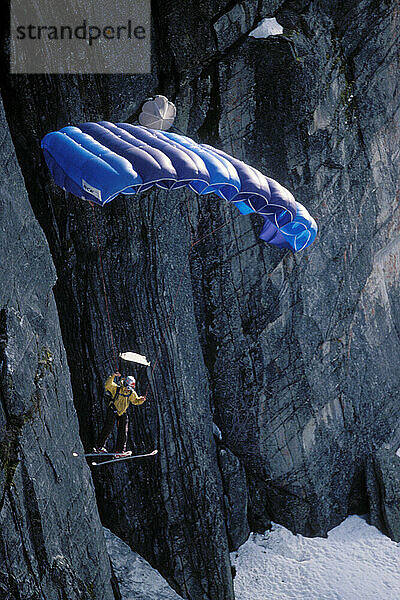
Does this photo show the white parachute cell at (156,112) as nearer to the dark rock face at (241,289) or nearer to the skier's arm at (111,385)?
the dark rock face at (241,289)

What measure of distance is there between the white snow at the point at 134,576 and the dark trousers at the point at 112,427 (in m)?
3.14

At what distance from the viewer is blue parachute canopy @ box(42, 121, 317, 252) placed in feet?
33.1

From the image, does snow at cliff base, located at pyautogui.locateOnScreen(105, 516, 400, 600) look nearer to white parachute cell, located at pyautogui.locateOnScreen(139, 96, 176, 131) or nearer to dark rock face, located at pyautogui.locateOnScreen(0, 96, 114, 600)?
dark rock face, located at pyautogui.locateOnScreen(0, 96, 114, 600)

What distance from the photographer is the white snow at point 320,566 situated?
53.6ft

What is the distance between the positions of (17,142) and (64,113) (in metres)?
0.96

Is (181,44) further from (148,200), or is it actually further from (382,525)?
(382,525)

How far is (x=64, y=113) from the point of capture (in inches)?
508

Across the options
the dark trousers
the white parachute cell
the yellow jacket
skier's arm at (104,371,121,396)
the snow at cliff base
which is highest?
the white parachute cell

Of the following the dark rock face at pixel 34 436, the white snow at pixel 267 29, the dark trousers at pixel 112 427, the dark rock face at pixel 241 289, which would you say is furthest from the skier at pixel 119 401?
the white snow at pixel 267 29

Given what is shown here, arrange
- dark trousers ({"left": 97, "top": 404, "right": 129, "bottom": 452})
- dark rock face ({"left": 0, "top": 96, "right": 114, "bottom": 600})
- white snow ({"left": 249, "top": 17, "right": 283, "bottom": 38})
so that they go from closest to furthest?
dark rock face ({"left": 0, "top": 96, "right": 114, "bottom": 600}) < dark trousers ({"left": 97, "top": 404, "right": 129, "bottom": 452}) < white snow ({"left": 249, "top": 17, "right": 283, "bottom": 38})

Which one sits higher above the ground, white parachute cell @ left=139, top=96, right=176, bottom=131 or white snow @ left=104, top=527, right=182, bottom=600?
white parachute cell @ left=139, top=96, right=176, bottom=131

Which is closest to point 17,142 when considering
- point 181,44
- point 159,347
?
point 181,44

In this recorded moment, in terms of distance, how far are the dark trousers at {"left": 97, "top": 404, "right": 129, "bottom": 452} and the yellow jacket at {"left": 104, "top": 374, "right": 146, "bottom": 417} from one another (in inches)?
4.2

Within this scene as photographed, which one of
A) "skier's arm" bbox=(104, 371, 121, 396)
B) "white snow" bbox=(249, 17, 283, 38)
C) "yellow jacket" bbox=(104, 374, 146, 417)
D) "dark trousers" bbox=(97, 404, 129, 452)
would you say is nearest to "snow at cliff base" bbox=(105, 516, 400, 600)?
"dark trousers" bbox=(97, 404, 129, 452)
